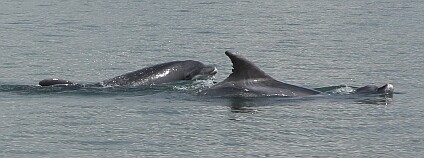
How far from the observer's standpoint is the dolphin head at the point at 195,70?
77.5 ft

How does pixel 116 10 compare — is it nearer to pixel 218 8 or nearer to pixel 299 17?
pixel 218 8

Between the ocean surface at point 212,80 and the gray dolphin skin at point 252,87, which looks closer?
the ocean surface at point 212,80

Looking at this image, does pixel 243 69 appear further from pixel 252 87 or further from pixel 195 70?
pixel 195 70

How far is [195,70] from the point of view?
23828mm

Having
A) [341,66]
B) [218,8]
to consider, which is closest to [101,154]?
[341,66]

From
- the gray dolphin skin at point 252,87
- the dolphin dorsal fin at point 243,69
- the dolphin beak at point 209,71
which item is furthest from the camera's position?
the dolphin beak at point 209,71

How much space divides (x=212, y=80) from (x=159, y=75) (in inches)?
54.9

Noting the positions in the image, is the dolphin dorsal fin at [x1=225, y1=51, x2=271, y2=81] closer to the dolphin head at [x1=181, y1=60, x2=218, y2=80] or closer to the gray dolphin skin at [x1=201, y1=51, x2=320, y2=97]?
the gray dolphin skin at [x1=201, y1=51, x2=320, y2=97]

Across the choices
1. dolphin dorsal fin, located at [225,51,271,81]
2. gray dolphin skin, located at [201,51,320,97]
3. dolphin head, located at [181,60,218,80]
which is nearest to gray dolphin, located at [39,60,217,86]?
dolphin head, located at [181,60,218,80]

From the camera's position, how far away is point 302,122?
18.5m

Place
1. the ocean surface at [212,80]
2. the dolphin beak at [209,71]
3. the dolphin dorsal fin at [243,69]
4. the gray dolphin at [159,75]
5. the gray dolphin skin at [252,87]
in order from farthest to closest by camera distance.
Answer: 1. the dolphin beak at [209,71]
2. the gray dolphin at [159,75]
3. the gray dolphin skin at [252,87]
4. the dolphin dorsal fin at [243,69]
5. the ocean surface at [212,80]

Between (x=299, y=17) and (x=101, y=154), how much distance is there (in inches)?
1023

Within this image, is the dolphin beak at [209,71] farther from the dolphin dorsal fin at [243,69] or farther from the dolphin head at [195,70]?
the dolphin dorsal fin at [243,69]

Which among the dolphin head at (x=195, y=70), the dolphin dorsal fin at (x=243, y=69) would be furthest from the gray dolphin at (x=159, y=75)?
the dolphin dorsal fin at (x=243, y=69)
